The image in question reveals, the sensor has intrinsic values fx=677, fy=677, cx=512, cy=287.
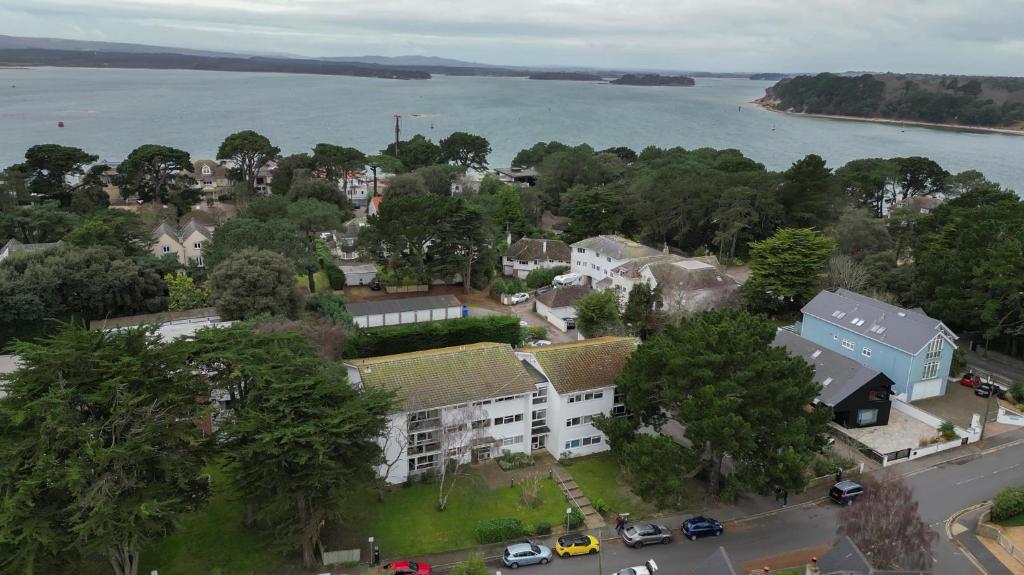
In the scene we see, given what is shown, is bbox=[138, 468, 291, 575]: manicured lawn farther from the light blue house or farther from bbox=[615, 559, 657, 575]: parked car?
the light blue house

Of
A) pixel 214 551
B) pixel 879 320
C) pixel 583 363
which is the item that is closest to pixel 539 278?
pixel 583 363

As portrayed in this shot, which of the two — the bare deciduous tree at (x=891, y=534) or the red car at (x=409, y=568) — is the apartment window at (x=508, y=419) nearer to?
the red car at (x=409, y=568)

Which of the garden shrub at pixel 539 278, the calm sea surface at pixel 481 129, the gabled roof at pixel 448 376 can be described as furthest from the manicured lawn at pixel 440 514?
the calm sea surface at pixel 481 129

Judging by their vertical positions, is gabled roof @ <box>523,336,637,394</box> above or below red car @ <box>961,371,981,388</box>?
above

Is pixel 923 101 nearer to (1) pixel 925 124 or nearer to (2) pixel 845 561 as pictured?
(1) pixel 925 124

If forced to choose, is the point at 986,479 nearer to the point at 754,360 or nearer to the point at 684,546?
the point at 754,360

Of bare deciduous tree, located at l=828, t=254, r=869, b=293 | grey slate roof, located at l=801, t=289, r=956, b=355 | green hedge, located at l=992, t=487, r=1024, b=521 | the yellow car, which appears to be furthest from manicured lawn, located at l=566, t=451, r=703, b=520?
bare deciduous tree, located at l=828, t=254, r=869, b=293

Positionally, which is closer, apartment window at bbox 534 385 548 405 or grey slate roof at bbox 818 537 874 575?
grey slate roof at bbox 818 537 874 575
